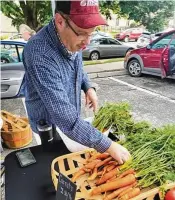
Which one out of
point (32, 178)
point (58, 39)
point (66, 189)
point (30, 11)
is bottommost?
point (32, 178)

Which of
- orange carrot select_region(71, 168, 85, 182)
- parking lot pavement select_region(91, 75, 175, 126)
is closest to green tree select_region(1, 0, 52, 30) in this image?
parking lot pavement select_region(91, 75, 175, 126)

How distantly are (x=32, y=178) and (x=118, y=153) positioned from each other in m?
0.41

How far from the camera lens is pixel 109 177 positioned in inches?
43.2

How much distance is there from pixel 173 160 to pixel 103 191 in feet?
1.07

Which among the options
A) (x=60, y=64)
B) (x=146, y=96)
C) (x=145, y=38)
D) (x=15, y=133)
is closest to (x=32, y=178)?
(x=60, y=64)

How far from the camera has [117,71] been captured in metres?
3.28

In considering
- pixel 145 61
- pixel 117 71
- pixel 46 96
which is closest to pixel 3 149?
pixel 117 71

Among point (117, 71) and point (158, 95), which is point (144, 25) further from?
point (117, 71)

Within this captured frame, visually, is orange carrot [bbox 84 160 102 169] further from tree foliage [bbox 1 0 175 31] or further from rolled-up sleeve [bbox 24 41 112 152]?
tree foliage [bbox 1 0 175 31]

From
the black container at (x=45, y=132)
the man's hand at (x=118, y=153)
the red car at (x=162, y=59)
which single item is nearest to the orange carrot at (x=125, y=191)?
the man's hand at (x=118, y=153)

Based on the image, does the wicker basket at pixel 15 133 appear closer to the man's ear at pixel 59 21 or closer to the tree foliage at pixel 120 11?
the tree foliage at pixel 120 11

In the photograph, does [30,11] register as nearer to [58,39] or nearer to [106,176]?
[58,39]

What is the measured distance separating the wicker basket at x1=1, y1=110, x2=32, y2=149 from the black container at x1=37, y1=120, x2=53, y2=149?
5.12ft

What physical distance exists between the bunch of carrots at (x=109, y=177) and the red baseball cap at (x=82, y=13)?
1.91 feet
